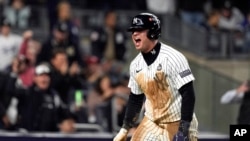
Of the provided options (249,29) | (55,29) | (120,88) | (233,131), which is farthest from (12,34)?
(233,131)

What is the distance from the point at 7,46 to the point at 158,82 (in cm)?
663

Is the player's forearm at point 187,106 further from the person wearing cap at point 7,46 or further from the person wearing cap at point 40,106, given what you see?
the person wearing cap at point 7,46

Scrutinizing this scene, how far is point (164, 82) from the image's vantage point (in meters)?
10.1

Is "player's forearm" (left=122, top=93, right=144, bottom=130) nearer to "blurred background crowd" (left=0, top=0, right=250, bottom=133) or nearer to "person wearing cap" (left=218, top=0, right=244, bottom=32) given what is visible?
"blurred background crowd" (left=0, top=0, right=250, bottom=133)

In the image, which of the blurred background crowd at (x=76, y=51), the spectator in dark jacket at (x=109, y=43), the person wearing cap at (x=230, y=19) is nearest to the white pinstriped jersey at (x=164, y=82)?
the blurred background crowd at (x=76, y=51)

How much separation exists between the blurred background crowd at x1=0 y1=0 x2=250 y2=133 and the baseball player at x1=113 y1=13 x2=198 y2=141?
4.09m

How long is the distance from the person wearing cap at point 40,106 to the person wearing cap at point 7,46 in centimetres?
157

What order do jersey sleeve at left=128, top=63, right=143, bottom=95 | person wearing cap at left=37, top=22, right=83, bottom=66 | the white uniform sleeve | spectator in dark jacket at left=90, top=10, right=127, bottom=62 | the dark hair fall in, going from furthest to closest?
spectator in dark jacket at left=90, top=10, right=127, bottom=62
person wearing cap at left=37, top=22, right=83, bottom=66
the dark hair
the white uniform sleeve
jersey sleeve at left=128, top=63, right=143, bottom=95

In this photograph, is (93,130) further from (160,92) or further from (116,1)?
(116,1)

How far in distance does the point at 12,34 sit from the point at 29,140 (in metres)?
3.73

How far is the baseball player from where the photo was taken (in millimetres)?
A: 10000

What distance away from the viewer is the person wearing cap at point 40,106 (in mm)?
14336

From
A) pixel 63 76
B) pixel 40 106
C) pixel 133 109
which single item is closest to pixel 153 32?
pixel 133 109

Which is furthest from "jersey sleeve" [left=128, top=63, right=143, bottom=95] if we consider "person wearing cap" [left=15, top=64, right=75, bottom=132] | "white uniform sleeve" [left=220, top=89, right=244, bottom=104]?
"white uniform sleeve" [left=220, top=89, right=244, bottom=104]
